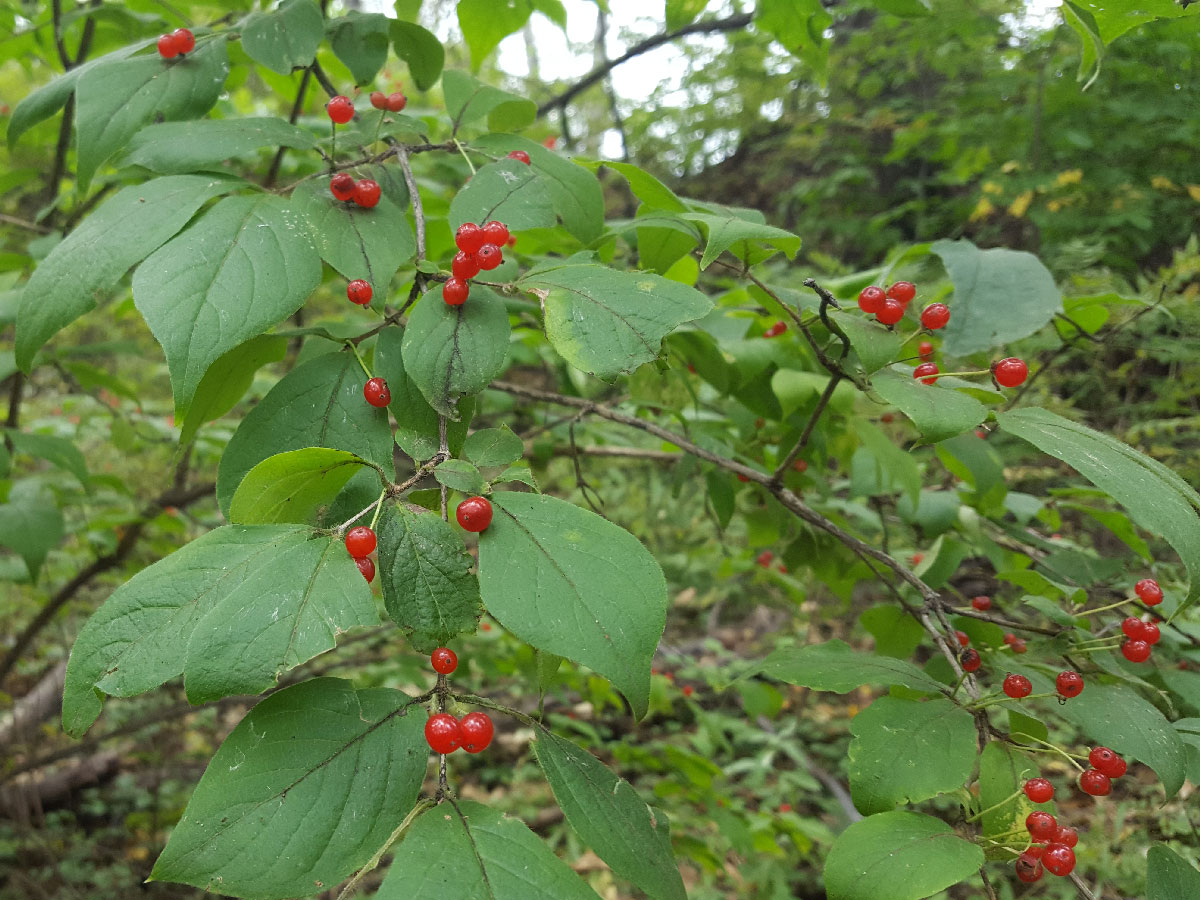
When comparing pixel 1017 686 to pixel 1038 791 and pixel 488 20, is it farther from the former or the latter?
pixel 488 20

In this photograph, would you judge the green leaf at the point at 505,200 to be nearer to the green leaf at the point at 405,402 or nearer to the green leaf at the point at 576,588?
the green leaf at the point at 405,402

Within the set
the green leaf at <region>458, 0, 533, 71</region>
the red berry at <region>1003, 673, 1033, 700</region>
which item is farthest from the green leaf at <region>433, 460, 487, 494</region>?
the green leaf at <region>458, 0, 533, 71</region>

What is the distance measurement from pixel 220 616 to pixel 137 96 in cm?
97

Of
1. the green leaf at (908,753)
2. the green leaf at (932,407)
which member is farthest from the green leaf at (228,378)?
the green leaf at (908,753)

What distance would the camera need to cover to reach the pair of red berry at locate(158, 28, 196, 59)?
3.89 feet

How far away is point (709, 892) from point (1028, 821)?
246cm

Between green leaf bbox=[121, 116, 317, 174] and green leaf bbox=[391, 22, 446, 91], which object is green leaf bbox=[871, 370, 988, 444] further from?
green leaf bbox=[391, 22, 446, 91]

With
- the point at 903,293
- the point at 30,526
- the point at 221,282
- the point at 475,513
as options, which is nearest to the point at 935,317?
the point at 903,293

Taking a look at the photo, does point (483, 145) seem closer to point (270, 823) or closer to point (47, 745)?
point (270, 823)

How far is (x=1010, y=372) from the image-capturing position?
1.01m

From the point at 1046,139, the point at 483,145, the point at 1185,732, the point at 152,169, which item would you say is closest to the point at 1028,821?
the point at 1185,732

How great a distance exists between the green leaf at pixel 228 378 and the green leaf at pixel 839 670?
2.78ft

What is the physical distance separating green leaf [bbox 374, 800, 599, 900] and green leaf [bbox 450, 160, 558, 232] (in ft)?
2.31

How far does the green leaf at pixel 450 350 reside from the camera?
790 mm
